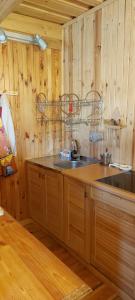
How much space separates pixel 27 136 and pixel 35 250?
1.77 metres

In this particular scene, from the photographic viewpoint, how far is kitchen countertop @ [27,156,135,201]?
1552 millimetres

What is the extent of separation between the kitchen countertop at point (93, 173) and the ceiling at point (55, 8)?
1593 mm

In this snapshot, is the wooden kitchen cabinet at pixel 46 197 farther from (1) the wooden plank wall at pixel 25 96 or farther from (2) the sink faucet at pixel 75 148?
(2) the sink faucet at pixel 75 148

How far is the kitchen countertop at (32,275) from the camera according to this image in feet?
2.63

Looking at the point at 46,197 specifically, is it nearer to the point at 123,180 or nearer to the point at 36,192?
the point at 36,192

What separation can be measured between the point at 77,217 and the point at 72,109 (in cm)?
133

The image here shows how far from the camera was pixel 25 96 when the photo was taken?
102 inches

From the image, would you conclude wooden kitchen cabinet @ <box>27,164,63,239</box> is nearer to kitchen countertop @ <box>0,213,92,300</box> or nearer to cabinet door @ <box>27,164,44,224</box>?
cabinet door @ <box>27,164,44,224</box>

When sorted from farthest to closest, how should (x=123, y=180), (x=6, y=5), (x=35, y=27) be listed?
1. (x=35, y=27)
2. (x=123, y=180)
3. (x=6, y=5)

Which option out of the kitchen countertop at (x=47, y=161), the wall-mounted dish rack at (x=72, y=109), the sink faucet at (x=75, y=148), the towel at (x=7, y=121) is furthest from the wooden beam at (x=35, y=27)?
the kitchen countertop at (x=47, y=161)

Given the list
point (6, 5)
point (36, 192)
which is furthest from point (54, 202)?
point (6, 5)

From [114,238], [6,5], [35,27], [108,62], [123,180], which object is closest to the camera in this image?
[6,5]

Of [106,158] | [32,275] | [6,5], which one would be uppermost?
[6,5]

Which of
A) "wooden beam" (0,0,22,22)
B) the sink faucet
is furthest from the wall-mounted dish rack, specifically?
"wooden beam" (0,0,22,22)
